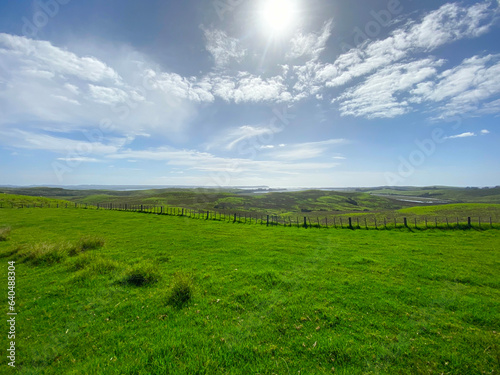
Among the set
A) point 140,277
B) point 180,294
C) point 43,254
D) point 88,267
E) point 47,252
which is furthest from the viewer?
point 47,252

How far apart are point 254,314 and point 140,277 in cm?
696

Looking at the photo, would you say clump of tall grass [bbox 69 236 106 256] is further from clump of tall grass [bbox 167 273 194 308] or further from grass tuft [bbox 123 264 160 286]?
clump of tall grass [bbox 167 273 194 308]

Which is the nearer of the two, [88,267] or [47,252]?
[88,267]

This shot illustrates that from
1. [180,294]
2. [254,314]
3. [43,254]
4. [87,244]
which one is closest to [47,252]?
[43,254]

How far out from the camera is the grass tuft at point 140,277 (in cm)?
1099

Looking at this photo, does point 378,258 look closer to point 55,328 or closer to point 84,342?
point 84,342

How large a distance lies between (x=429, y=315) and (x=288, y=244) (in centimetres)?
1278

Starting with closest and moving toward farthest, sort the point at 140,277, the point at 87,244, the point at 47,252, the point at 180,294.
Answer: the point at 180,294 → the point at 140,277 → the point at 47,252 → the point at 87,244

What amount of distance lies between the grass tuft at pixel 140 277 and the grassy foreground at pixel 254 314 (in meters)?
0.06

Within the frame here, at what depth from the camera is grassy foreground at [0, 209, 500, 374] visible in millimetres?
6012

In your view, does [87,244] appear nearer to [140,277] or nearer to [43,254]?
[43,254]

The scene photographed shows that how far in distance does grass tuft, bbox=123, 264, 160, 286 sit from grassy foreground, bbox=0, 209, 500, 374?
0.06 metres

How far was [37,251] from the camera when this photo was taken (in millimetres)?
14359

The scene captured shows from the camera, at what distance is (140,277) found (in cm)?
1115
